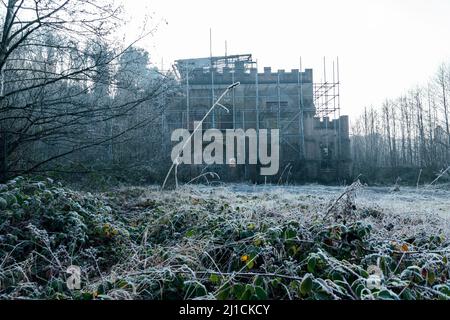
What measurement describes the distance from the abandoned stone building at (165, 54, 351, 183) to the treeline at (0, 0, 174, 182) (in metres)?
10.8

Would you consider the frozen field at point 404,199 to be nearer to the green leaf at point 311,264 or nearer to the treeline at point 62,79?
the green leaf at point 311,264

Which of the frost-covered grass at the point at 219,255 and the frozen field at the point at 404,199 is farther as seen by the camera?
the frozen field at the point at 404,199

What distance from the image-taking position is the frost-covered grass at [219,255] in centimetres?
149

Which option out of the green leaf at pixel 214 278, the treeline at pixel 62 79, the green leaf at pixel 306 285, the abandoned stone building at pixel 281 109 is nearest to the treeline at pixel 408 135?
the abandoned stone building at pixel 281 109

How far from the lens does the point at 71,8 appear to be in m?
4.26

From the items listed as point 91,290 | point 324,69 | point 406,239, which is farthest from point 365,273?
point 324,69

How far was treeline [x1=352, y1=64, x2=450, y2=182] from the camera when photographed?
4.77 meters

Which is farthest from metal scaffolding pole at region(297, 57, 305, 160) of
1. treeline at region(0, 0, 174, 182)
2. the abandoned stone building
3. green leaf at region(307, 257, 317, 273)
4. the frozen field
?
green leaf at region(307, 257, 317, 273)

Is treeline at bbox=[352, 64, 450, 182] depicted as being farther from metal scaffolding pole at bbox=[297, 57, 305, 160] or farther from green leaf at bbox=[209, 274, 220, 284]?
green leaf at bbox=[209, 274, 220, 284]

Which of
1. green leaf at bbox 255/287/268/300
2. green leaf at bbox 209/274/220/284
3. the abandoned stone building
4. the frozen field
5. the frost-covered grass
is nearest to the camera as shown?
green leaf at bbox 255/287/268/300

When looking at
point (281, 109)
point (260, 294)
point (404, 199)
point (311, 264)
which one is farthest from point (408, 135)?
point (260, 294)

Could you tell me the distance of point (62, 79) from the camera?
172 inches

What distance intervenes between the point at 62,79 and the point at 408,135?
1385 cm

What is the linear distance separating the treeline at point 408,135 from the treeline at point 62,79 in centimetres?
368
